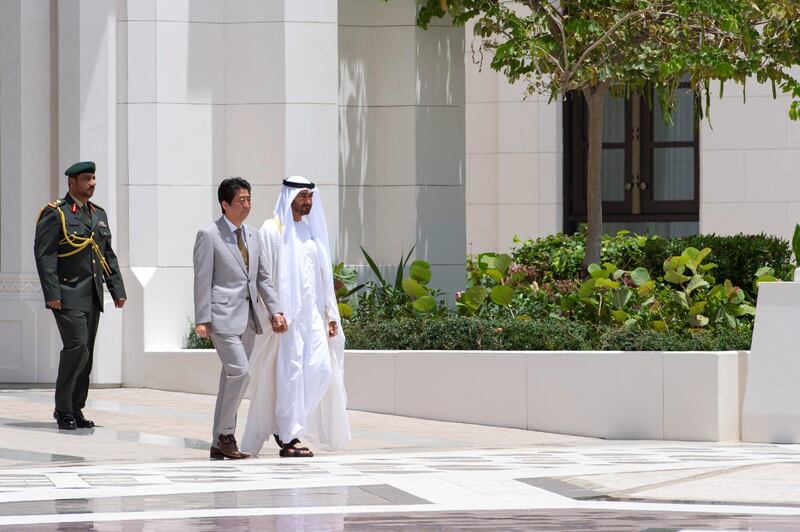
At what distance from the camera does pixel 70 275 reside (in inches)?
489

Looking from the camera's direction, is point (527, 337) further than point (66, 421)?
Yes

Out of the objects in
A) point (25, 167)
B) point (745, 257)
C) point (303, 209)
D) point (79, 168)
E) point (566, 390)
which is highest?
point (25, 167)

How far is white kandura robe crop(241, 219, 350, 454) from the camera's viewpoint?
11.1 meters

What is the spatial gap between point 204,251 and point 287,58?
493 cm

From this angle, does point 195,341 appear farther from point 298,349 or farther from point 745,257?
point 745,257

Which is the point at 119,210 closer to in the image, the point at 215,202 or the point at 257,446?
the point at 215,202

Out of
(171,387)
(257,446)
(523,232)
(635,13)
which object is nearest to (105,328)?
(171,387)

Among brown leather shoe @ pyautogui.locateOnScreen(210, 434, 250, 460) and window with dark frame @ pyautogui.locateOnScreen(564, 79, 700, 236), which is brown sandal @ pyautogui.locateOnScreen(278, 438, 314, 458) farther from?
window with dark frame @ pyautogui.locateOnScreen(564, 79, 700, 236)

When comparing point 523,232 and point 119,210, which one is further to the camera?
point 523,232

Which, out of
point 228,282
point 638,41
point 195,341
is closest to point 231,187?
point 228,282

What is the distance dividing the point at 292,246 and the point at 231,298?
0.56m

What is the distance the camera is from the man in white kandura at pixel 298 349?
1115 centimetres

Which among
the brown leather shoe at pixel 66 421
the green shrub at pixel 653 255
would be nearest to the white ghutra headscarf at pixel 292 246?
the brown leather shoe at pixel 66 421

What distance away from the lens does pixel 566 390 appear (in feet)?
44.1
